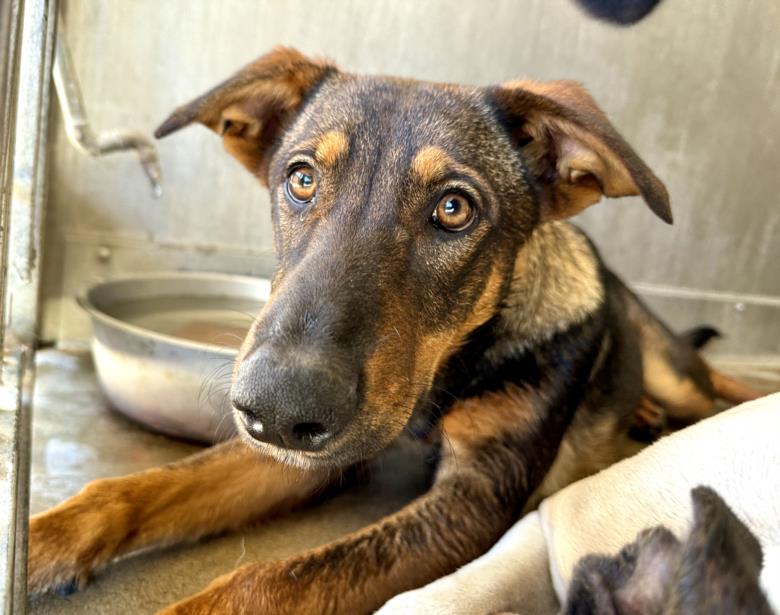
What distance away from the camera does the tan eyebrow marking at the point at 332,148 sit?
74.8 inches

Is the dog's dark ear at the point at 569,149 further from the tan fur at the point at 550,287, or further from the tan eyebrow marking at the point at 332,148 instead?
the tan eyebrow marking at the point at 332,148

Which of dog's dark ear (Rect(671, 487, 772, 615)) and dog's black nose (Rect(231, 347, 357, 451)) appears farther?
dog's black nose (Rect(231, 347, 357, 451))

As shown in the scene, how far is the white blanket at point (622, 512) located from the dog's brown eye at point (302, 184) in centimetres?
103

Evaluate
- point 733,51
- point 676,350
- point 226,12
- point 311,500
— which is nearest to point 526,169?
point 311,500

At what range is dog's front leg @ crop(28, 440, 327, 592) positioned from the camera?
1808mm

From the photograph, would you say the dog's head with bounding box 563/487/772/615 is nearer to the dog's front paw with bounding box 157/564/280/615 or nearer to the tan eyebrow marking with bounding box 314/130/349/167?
the dog's front paw with bounding box 157/564/280/615

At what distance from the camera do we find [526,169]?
2.17 m

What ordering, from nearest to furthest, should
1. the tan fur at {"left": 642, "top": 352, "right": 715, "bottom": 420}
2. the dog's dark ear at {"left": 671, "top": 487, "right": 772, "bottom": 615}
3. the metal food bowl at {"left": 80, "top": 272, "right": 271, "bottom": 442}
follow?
the dog's dark ear at {"left": 671, "top": 487, "right": 772, "bottom": 615} → the metal food bowl at {"left": 80, "top": 272, "right": 271, "bottom": 442} → the tan fur at {"left": 642, "top": 352, "right": 715, "bottom": 420}

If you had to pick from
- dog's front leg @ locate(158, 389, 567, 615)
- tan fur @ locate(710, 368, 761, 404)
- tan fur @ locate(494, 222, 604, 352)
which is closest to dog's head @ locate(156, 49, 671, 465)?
tan fur @ locate(494, 222, 604, 352)

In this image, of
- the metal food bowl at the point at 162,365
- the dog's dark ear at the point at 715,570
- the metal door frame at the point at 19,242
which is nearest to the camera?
the dog's dark ear at the point at 715,570

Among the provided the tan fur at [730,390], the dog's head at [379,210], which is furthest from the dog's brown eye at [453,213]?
the tan fur at [730,390]

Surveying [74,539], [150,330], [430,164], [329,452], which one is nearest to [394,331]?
[329,452]

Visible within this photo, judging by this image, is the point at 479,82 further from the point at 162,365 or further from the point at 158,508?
the point at 158,508

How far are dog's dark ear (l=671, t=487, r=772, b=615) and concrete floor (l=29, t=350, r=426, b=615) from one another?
1192 millimetres
